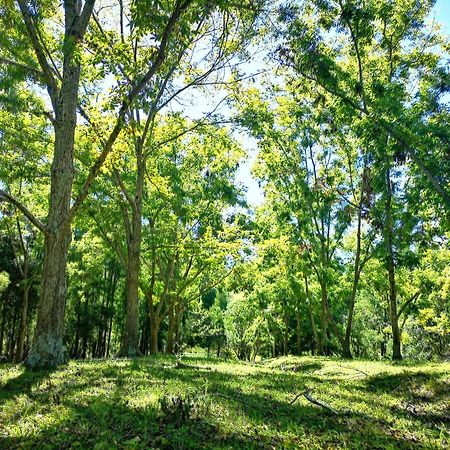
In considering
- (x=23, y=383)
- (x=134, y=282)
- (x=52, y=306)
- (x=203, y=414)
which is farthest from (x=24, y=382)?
(x=134, y=282)

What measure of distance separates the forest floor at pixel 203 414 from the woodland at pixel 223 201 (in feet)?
0.12

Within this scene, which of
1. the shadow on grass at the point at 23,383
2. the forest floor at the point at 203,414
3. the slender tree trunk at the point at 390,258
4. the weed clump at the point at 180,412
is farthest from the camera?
the slender tree trunk at the point at 390,258

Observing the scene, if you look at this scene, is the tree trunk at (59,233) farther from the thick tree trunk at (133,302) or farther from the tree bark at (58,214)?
the thick tree trunk at (133,302)

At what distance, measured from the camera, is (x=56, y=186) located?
29.9 feet

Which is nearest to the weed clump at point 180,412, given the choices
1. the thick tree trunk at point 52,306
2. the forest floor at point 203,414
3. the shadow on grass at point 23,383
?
the forest floor at point 203,414

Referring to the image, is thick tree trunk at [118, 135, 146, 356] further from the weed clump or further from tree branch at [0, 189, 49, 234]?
the weed clump

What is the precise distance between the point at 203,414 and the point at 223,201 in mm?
18098

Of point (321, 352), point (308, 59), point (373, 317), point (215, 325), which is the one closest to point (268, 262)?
point (321, 352)

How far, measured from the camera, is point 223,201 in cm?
2261

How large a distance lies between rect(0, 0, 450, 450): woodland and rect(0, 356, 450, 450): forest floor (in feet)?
0.12

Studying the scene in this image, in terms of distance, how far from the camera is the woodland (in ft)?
17.2

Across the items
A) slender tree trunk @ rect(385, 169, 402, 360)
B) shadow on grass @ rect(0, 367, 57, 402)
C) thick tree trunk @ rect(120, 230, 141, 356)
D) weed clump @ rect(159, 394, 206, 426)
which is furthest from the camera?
slender tree trunk @ rect(385, 169, 402, 360)

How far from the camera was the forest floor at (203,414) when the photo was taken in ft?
13.6

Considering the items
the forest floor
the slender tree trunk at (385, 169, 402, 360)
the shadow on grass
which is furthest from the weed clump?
the slender tree trunk at (385, 169, 402, 360)
